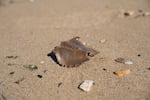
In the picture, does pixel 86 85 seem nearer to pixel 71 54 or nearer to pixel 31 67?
pixel 71 54

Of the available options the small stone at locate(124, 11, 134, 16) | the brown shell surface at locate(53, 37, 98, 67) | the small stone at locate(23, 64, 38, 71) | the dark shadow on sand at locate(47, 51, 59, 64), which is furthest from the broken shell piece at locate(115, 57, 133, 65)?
the small stone at locate(124, 11, 134, 16)

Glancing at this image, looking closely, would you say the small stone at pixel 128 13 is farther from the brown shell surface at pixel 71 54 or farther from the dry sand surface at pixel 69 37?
the brown shell surface at pixel 71 54

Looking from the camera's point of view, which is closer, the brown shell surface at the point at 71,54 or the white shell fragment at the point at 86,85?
→ the white shell fragment at the point at 86,85

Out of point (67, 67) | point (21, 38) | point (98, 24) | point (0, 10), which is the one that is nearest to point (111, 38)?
point (98, 24)

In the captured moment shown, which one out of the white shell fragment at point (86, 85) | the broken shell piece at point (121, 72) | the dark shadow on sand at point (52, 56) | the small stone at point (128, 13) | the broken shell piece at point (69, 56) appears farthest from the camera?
the small stone at point (128, 13)

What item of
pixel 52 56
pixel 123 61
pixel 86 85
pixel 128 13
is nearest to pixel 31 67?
pixel 52 56

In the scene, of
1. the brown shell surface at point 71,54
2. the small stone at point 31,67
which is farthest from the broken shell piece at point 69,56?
the small stone at point 31,67

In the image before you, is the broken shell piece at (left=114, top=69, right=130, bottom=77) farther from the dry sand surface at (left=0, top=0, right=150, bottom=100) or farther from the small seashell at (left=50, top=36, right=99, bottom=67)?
the small seashell at (left=50, top=36, right=99, bottom=67)
